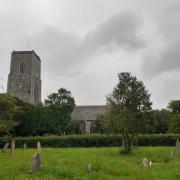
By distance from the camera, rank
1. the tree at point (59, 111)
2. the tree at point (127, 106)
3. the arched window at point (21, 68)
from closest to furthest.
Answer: the tree at point (127, 106), the tree at point (59, 111), the arched window at point (21, 68)

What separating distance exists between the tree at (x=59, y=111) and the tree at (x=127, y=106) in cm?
5577

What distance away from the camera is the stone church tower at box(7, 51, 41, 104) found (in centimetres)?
13650

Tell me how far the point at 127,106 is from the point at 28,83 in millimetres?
100438

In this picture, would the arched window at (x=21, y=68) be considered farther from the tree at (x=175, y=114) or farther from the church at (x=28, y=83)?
the tree at (x=175, y=114)

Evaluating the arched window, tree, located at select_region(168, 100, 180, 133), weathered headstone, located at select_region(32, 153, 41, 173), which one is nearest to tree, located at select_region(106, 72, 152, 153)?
tree, located at select_region(168, 100, 180, 133)

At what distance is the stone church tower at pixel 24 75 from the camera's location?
448 feet

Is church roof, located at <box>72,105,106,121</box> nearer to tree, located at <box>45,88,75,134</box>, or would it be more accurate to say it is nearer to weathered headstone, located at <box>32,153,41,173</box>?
tree, located at <box>45,88,75,134</box>

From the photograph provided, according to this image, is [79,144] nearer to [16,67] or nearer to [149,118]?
[149,118]

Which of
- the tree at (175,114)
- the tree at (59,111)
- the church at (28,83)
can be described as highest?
the church at (28,83)

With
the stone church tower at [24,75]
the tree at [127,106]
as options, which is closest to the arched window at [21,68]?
the stone church tower at [24,75]

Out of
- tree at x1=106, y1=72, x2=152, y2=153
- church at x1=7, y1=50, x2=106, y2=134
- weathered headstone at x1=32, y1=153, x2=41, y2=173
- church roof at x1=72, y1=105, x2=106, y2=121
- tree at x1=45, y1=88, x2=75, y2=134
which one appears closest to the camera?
weathered headstone at x1=32, y1=153, x2=41, y2=173

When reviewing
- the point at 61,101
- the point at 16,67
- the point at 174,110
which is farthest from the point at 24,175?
the point at 16,67

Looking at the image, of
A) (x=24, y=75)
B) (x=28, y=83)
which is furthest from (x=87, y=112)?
(x=24, y=75)

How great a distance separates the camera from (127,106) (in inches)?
1577
